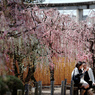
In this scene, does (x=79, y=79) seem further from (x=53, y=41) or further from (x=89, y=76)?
(x=53, y=41)

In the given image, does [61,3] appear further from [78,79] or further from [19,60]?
[78,79]

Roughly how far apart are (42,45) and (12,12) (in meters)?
2.03

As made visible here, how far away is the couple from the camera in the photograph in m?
6.73

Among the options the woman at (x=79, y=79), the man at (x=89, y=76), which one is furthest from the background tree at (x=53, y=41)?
the man at (x=89, y=76)

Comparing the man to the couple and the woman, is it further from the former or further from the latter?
the woman

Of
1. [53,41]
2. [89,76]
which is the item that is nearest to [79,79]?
[89,76]

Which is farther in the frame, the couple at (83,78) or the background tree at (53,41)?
the background tree at (53,41)

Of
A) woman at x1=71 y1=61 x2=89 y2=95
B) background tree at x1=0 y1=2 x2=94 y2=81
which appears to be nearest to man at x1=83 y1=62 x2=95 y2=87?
woman at x1=71 y1=61 x2=89 y2=95

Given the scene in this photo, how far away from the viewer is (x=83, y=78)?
6.89 meters

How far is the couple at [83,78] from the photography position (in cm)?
673

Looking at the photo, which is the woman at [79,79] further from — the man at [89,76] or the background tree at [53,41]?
the background tree at [53,41]

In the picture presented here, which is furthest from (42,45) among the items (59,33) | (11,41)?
(11,41)

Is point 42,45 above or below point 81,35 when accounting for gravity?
below

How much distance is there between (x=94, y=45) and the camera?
Result: 10094 millimetres
